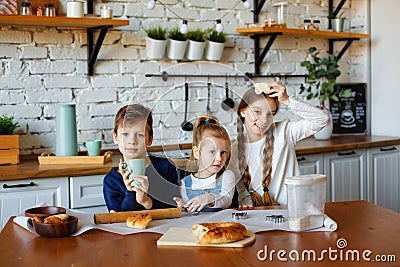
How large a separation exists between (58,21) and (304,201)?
1.83 meters

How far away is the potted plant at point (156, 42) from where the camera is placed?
11.9 ft

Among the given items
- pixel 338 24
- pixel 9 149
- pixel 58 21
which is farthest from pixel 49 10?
pixel 338 24

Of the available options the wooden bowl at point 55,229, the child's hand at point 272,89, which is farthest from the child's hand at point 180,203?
the child's hand at point 272,89

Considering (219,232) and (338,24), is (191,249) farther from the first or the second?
(338,24)

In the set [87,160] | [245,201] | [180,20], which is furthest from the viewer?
[180,20]

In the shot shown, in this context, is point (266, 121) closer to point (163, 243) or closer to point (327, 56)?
point (163, 243)

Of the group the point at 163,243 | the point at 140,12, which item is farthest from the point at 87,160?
the point at 163,243

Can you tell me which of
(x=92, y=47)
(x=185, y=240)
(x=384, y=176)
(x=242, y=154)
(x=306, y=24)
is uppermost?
(x=306, y=24)

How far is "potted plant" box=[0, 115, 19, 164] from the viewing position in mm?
3072

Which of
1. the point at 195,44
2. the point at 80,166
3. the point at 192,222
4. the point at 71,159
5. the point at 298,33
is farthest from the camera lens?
the point at 298,33

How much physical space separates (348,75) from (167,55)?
1.62 meters

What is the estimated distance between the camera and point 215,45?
12.5 feet

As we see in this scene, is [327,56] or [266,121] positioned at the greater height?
[327,56]

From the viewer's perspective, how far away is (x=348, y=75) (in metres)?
4.65
